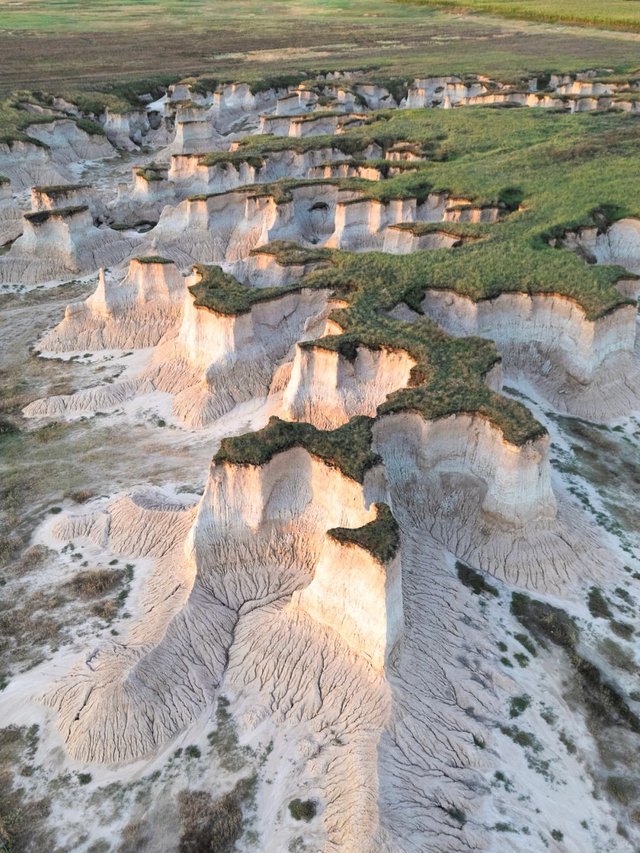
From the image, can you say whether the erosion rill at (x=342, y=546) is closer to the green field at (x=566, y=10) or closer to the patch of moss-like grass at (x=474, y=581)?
the patch of moss-like grass at (x=474, y=581)

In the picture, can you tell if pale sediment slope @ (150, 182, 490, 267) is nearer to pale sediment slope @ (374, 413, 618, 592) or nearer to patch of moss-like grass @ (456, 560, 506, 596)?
pale sediment slope @ (374, 413, 618, 592)

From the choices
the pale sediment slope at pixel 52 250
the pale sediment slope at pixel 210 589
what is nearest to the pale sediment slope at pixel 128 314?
the pale sediment slope at pixel 52 250

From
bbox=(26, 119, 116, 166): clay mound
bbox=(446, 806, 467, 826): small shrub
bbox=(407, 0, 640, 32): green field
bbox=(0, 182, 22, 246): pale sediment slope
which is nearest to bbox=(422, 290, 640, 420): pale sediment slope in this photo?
bbox=(446, 806, 467, 826): small shrub

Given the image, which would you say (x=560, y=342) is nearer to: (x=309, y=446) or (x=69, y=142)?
(x=309, y=446)

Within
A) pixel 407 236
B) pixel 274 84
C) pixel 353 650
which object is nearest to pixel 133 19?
pixel 274 84

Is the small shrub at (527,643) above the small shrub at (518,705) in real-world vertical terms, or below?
below
